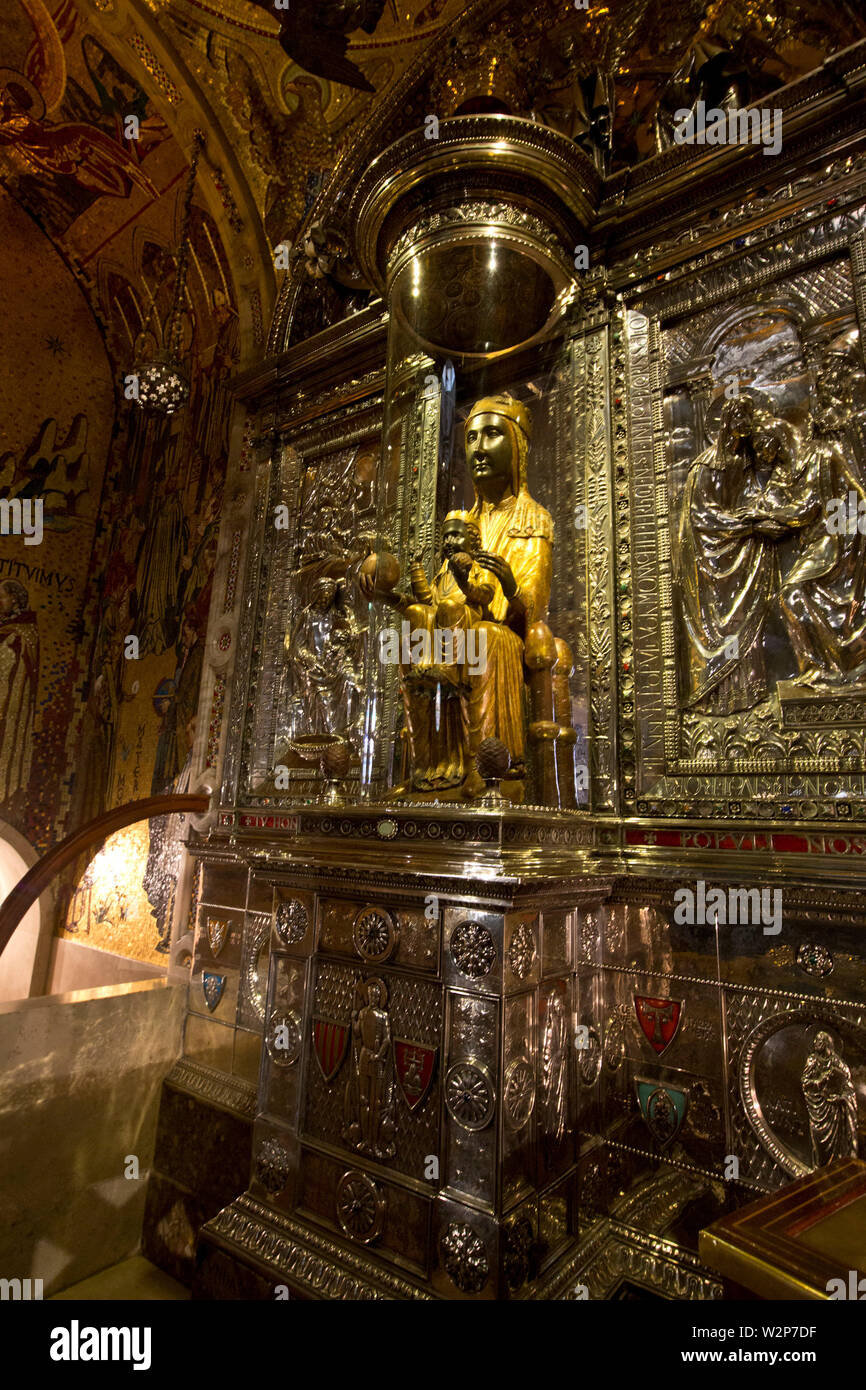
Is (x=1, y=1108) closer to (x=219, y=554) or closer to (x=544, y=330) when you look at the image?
(x=219, y=554)

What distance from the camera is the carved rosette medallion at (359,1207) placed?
244cm

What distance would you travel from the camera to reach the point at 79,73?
5605mm

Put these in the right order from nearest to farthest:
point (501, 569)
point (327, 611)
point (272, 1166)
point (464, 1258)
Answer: point (464, 1258) → point (272, 1166) → point (501, 569) → point (327, 611)

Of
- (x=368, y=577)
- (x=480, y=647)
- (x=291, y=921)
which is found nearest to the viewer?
(x=291, y=921)

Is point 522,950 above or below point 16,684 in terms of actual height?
below

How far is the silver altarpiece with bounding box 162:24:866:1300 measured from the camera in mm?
2418

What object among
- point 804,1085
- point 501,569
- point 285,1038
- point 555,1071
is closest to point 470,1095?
point 555,1071

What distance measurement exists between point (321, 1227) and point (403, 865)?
4.49ft

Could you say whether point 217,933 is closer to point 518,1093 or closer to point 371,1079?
point 371,1079

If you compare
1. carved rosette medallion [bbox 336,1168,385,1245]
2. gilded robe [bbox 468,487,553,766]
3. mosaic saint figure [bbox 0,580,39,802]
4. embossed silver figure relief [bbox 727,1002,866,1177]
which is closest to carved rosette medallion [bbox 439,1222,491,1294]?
carved rosette medallion [bbox 336,1168,385,1245]

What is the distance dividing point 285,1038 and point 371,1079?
0.49 meters

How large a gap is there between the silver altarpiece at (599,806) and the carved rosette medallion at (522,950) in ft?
0.05

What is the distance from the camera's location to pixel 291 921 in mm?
2975

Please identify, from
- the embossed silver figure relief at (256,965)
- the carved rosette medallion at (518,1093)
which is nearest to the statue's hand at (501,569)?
the carved rosette medallion at (518,1093)
